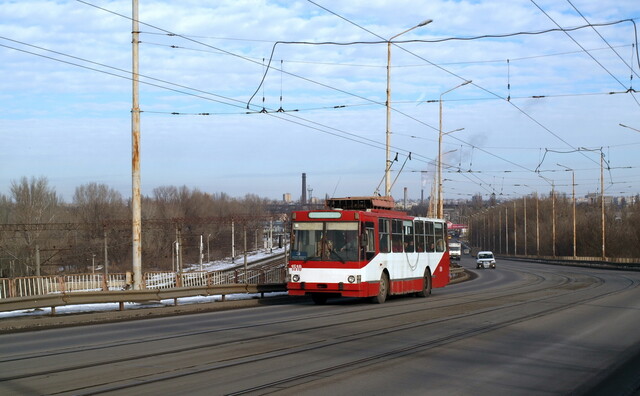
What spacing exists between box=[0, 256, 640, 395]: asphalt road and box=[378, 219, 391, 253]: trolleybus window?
159 inches

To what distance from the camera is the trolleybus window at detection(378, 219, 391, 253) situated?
23.6m

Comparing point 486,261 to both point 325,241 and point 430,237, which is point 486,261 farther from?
point 325,241

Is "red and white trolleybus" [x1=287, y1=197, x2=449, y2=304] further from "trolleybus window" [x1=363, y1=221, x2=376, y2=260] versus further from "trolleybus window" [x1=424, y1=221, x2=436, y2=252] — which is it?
"trolleybus window" [x1=424, y1=221, x2=436, y2=252]

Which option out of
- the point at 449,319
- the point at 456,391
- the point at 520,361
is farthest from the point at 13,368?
the point at 449,319

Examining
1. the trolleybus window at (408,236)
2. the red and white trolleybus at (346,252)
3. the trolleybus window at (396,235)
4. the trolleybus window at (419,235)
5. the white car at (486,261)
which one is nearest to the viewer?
the red and white trolleybus at (346,252)

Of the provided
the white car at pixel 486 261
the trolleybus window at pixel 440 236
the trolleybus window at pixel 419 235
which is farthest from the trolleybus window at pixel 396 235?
the white car at pixel 486 261

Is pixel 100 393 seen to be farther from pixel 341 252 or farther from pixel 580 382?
pixel 341 252

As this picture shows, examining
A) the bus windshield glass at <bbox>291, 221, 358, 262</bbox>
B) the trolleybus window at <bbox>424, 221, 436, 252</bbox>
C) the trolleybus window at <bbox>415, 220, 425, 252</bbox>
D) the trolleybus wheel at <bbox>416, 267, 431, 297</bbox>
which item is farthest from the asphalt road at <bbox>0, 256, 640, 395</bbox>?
the trolleybus window at <bbox>424, 221, 436, 252</bbox>

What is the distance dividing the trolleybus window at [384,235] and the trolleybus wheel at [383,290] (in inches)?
34.5

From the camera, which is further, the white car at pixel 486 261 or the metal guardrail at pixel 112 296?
the white car at pixel 486 261

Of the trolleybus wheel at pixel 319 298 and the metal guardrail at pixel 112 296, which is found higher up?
the metal guardrail at pixel 112 296

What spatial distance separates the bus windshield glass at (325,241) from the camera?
22.3 m

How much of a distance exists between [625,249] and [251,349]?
82245 millimetres

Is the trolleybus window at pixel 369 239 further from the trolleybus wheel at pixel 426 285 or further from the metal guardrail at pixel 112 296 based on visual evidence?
the trolleybus wheel at pixel 426 285
